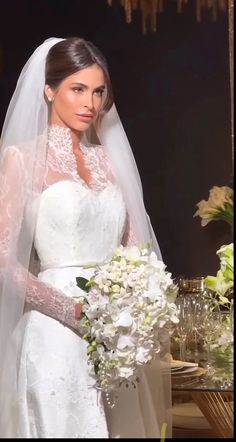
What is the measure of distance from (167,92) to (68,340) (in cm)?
96

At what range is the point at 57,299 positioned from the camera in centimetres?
269

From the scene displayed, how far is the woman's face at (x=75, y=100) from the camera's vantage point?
9.61 feet

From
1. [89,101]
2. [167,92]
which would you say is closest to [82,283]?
[89,101]

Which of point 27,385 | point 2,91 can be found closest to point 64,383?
point 27,385

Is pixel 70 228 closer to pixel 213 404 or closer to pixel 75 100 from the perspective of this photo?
pixel 75 100

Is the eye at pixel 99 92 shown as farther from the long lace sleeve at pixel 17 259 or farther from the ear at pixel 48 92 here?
the long lace sleeve at pixel 17 259

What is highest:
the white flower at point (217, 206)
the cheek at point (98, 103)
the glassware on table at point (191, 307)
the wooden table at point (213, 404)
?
the cheek at point (98, 103)

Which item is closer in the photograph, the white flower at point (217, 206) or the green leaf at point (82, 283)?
the green leaf at point (82, 283)

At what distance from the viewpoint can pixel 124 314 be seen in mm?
2518

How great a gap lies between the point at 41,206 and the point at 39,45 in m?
0.68

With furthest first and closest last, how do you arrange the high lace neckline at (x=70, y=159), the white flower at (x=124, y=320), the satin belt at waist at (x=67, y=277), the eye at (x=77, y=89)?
the eye at (x=77, y=89) → the high lace neckline at (x=70, y=159) → the satin belt at waist at (x=67, y=277) → the white flower at (x=124, y=320)

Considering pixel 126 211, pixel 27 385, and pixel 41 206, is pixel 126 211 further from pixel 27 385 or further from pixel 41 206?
pixel 27 385

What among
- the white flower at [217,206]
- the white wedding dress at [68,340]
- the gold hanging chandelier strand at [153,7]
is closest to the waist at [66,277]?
the white wedding dress at [68,340]

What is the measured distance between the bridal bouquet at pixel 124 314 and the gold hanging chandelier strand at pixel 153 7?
3.13 ft
